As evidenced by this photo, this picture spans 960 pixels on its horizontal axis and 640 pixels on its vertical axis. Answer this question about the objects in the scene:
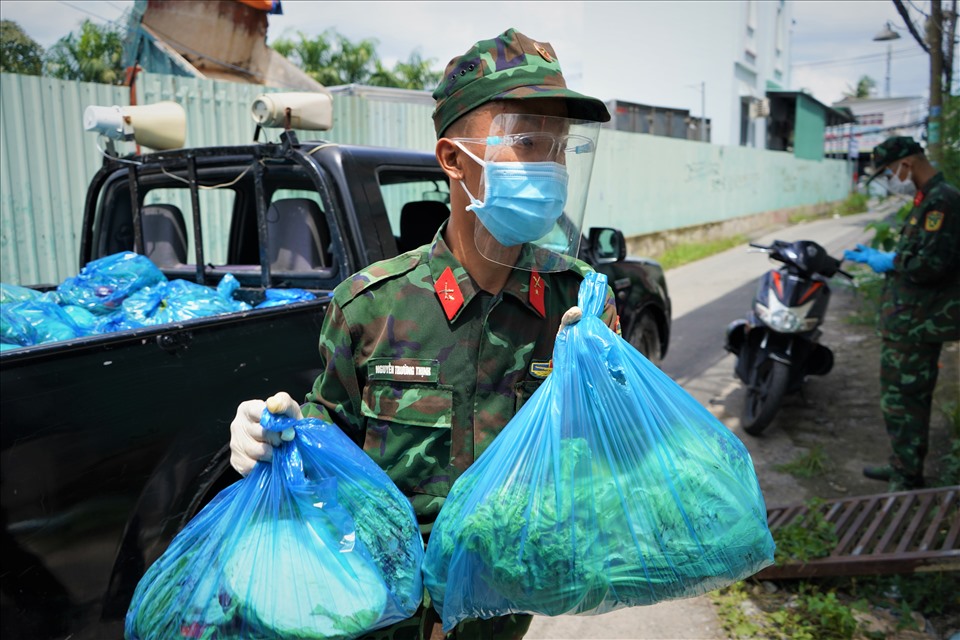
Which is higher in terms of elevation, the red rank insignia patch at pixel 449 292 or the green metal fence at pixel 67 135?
the green metal fence at pixel 67 135

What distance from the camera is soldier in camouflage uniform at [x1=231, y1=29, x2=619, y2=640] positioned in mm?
1400

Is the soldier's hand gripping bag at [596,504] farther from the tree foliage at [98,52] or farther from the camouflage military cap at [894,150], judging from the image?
the tree foliage at [98,52]

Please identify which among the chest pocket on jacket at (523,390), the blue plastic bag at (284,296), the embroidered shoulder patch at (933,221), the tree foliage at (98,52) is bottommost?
the chest pocket on jacket at (523,390)

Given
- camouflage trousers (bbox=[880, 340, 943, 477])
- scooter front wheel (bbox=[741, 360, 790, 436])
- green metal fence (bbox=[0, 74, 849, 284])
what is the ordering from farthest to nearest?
1. green metal fence (bbox=[0, 74, 849, 284])
2. scooter front wheel (bbox=[741, 360, 790, 436])
3. camouflage trousers (bbox=[880, 340, 943, 477])

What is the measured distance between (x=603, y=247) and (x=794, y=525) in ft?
5.65

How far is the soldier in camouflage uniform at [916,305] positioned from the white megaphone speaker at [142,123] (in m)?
3.56

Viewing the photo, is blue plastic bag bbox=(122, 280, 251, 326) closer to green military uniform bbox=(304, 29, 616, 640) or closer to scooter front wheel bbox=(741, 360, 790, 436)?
green military uniform bbox=(304, 29, 616, 640)

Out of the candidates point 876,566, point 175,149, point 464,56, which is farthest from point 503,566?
point 175,149

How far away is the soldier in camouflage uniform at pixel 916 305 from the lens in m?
3.63

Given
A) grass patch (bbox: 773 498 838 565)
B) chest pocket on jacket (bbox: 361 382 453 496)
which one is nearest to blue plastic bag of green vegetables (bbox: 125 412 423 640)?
→ chest pocket on jacket (bbox: 361 382 453 496)

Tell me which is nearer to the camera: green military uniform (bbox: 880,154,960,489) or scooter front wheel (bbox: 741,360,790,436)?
green military uniform (bbox: 880,154,960,489)

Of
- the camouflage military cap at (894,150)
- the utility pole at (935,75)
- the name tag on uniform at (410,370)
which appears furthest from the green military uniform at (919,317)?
the name tag on uniform at (410,370)

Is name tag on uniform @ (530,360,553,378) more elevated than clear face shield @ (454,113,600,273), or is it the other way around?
clear face shield @ (454,113,600,273)

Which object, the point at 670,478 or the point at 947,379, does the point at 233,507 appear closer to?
the point at 670,478
